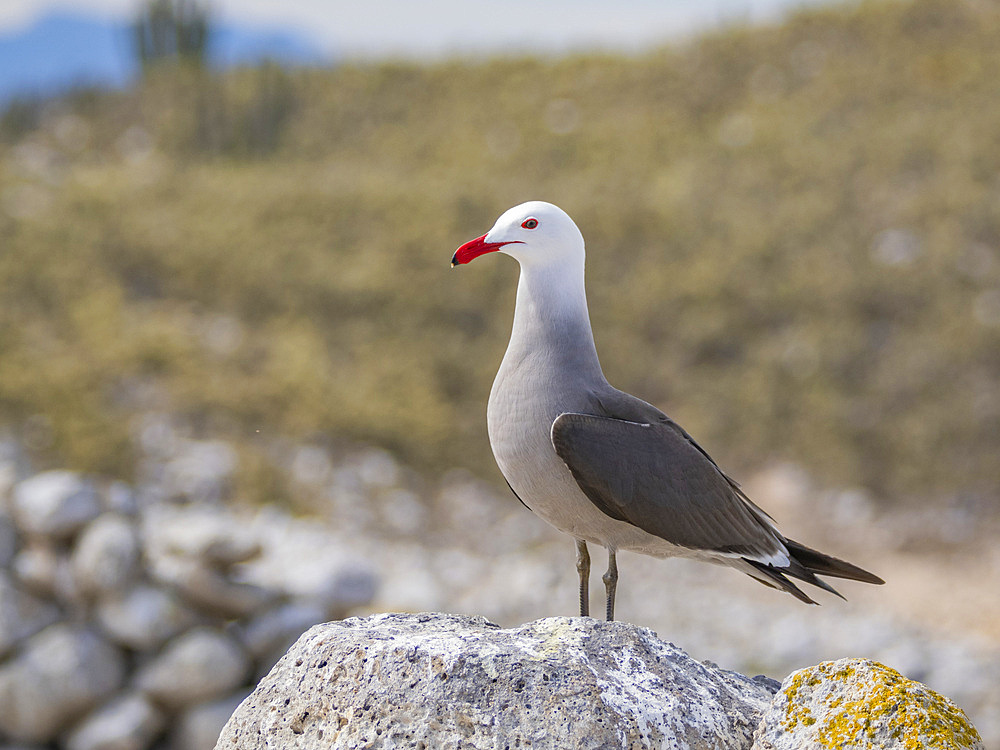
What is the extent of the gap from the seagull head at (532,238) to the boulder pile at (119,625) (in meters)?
4.61

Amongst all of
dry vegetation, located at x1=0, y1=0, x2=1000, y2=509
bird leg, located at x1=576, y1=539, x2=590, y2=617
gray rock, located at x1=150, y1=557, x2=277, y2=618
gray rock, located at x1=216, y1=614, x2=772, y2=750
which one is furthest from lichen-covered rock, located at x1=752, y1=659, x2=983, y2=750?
dry vegetation, located at x1=0, y1=0, x2=1000, y2=509

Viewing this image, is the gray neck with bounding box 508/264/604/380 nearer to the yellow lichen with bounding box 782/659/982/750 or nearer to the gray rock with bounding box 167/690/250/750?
the yellow lichen with bounding box 782/659/982/750

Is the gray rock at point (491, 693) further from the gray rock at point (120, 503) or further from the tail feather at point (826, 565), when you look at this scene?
the gray rock at point (120, 503)

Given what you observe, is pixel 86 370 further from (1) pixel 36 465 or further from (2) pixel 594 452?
(2) pixel 594 452

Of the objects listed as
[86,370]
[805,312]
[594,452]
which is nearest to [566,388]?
[594,452]

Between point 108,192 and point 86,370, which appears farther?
point 108,192

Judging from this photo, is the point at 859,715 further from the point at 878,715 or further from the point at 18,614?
the point at 18,614

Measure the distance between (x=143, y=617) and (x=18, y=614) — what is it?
3.32 ft

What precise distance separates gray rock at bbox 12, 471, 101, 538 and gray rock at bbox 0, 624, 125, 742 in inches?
30.5

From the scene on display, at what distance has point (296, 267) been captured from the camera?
1805cm

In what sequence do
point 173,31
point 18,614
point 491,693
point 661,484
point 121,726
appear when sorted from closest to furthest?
point 491,693 < point 661,484 < point 121,726 < point 18,614 < point 173,31

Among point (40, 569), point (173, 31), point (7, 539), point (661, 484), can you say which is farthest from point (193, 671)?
point (173, 31)

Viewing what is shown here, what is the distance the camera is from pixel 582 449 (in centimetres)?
368

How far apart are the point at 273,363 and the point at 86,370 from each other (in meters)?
2.69
